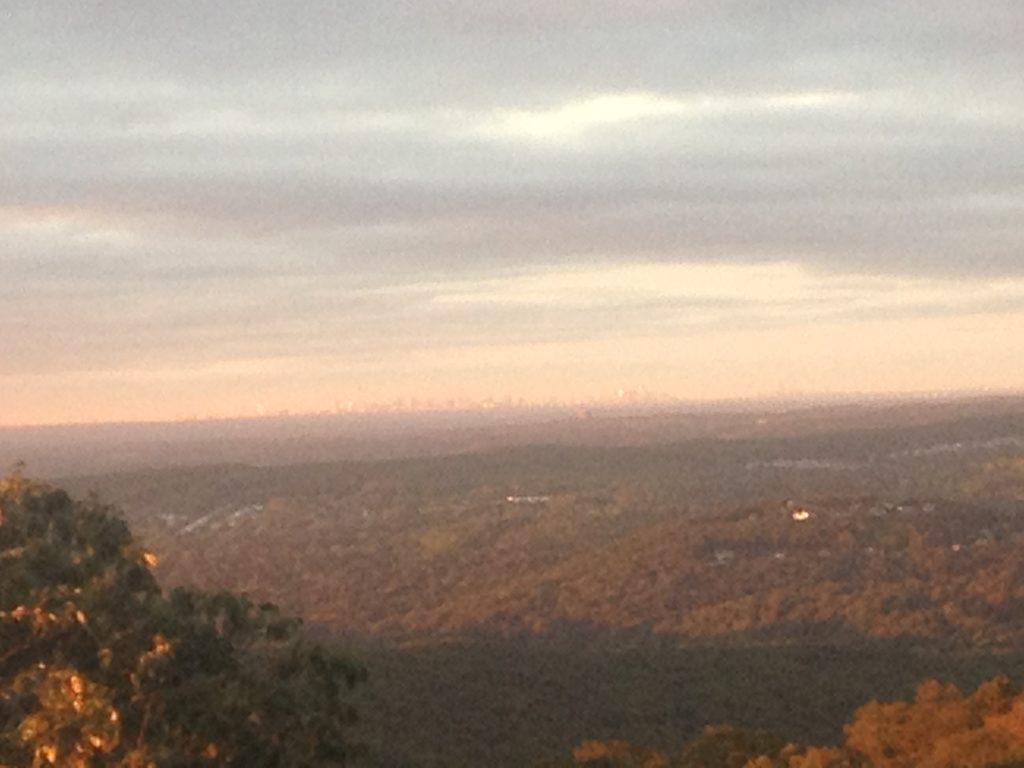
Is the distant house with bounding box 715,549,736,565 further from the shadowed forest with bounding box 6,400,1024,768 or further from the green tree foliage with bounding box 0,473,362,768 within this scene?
the green tree foliage with bounding box 0,473,362,768

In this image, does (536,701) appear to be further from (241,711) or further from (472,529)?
(472,529)

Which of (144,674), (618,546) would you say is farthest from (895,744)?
(618,546)

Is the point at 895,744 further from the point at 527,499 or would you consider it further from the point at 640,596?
the point at 527,499

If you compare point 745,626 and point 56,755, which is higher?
Answer: point 56,755

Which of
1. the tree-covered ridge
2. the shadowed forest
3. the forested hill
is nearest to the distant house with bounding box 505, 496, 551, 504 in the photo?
the forested hill

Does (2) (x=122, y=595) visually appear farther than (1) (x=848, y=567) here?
No

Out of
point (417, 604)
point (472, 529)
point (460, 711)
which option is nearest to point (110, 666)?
point (460, 711)
